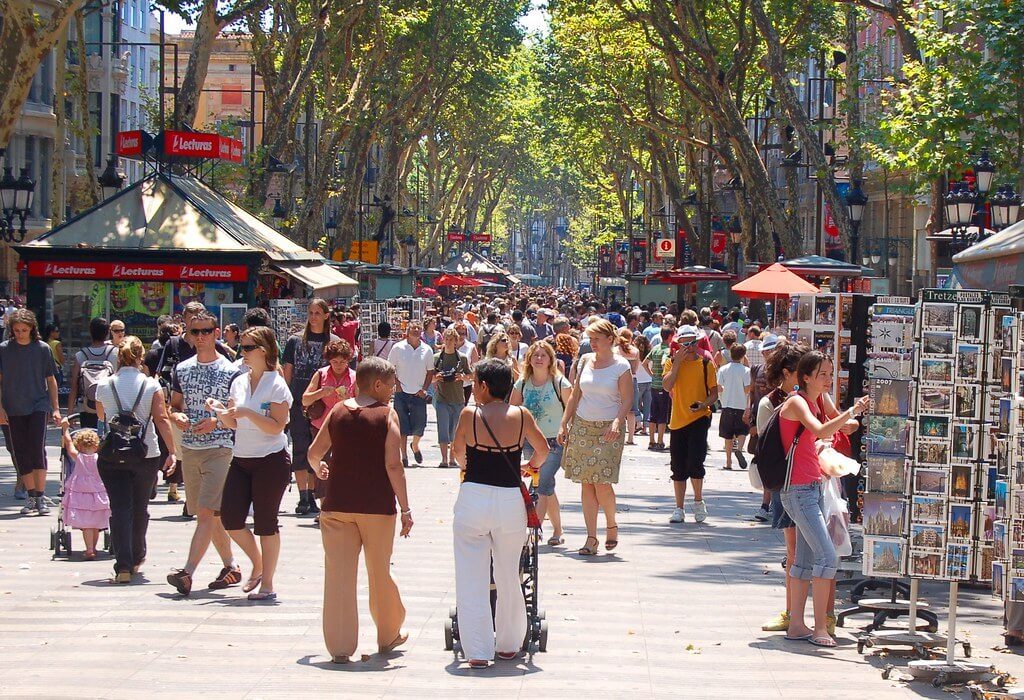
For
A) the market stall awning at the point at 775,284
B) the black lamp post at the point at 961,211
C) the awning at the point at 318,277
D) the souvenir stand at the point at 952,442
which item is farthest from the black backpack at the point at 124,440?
the black lamp post at the point at 961,211

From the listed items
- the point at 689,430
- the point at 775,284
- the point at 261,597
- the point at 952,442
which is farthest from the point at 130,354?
the point at 775,284

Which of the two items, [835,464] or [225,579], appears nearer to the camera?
[835,464]

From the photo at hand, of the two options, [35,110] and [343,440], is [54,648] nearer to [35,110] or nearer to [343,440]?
[343,440]

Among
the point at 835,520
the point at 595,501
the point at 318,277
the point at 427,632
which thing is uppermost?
the point at 318,277

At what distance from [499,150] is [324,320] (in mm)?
61259

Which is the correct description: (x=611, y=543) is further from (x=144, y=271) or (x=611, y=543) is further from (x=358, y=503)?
(x=144, y=271)

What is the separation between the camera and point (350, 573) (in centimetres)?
787

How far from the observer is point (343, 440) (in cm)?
793

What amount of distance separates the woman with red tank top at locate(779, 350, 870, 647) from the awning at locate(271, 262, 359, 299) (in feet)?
52.4

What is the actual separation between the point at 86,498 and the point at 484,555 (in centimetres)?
427

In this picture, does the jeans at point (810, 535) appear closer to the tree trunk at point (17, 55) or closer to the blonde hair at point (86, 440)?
the blonde hair at point (86, 440)

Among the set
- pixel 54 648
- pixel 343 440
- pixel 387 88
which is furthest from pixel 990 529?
pixel 387 88

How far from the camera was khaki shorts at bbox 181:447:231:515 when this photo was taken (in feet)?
31.8

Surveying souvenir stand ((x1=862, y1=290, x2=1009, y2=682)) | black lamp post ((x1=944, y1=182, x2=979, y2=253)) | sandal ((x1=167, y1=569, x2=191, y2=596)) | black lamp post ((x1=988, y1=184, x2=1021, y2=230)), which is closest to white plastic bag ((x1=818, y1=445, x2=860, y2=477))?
souvenir stand ((x1=862, y1=290, x2=1009, y2=682))
